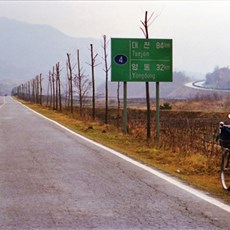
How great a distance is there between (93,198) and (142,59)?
13.0m

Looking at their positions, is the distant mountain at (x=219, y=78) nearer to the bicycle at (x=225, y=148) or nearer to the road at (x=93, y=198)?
the road at (x=93, y=198)

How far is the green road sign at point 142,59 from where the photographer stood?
2002 centimetres

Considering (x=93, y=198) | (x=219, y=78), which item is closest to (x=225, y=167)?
(x=93, y=198)

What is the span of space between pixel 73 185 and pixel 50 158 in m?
3.84

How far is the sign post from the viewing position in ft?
65.7

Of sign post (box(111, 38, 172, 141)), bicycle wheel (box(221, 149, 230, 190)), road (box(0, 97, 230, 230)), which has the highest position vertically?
sign post (box(111, 38, 172, 141))

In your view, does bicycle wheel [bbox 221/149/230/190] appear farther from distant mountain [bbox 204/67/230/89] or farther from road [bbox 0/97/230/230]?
distant mountain [bbox 204/67/230/89]

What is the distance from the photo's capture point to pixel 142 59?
2025 centimetres

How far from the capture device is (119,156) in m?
13.2

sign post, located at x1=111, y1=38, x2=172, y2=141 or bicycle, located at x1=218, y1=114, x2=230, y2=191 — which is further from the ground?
sign post, located at x1=111, y1=38, x2=172, y2=141

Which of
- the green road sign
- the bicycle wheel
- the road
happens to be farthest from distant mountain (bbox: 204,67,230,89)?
the bicycle wheel

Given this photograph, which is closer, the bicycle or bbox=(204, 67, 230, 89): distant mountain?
the bicycle

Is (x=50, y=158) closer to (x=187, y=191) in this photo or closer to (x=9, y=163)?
(x=9, y=163)

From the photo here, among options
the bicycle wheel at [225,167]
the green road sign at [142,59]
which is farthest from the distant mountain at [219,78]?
the bicycle wheel at [225,167]
